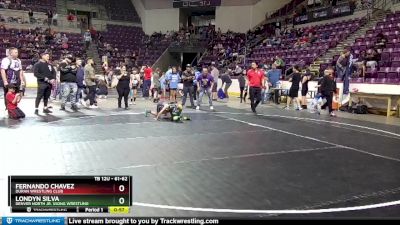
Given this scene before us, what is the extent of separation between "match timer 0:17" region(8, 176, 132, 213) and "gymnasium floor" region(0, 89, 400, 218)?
78 centimetres

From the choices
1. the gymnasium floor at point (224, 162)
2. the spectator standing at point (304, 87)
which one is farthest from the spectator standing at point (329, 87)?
the gymnasium floor at point (224, 162)

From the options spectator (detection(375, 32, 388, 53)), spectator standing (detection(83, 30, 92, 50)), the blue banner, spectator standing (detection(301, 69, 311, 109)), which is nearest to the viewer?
the blue banner

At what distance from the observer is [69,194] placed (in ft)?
10.2

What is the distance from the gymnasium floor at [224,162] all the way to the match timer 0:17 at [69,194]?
0.78 meters

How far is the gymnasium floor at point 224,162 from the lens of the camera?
4242mm

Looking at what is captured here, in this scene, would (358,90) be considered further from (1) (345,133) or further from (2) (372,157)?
(2) (372,157)

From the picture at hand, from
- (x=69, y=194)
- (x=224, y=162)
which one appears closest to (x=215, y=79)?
(x=224, y=162)

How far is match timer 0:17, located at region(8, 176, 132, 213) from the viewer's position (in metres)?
3.09

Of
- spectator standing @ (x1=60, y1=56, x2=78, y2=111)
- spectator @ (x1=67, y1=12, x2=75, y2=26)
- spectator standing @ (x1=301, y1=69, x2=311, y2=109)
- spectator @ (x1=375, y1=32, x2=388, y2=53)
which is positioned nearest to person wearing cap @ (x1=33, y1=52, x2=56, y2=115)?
spectator standing @ (x1=60, y1=56, x2=78, y2=111)

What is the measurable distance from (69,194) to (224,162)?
331 cm

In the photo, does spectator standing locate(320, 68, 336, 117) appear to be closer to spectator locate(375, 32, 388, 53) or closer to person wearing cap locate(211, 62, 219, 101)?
spectator locate(375, 32, 388, 53)

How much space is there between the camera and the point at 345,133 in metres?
9.40

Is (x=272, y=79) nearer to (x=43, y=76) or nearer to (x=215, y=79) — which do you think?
(x=215, y=79)

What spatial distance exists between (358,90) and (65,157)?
40.2 ft
